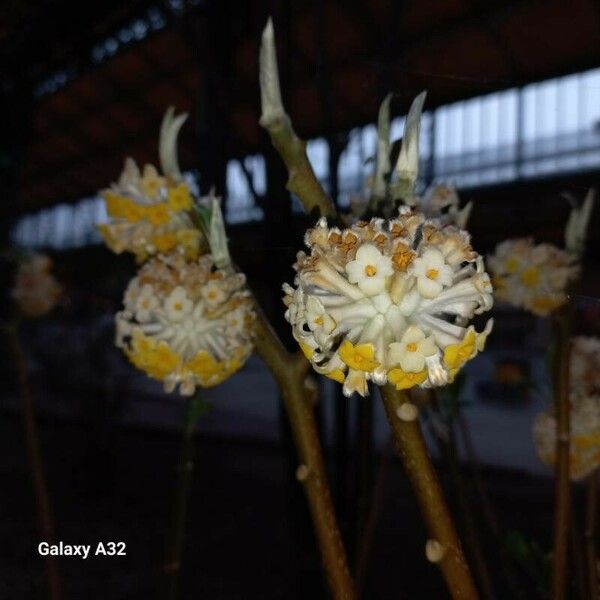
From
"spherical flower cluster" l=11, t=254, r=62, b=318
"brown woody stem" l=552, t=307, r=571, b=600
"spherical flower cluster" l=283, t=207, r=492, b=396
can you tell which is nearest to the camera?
"spherical flower cluster" l=283, t=207, r=492, b=396

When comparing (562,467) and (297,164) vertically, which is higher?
(297,164)

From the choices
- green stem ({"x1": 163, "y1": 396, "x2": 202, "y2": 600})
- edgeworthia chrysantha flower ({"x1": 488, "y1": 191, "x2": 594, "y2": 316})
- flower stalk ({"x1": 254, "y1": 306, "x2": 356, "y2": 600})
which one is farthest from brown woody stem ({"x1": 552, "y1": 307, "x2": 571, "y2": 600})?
green stem ({"x1": 163, "y1": 396, "x2": 202, "y2": 600})

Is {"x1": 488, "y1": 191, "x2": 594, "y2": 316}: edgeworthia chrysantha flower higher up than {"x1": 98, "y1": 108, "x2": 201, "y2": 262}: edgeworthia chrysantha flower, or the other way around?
{"x1": 98, "y1": 108, "x2": 201, "y2": 262}: edgeworthia chrysantha flower

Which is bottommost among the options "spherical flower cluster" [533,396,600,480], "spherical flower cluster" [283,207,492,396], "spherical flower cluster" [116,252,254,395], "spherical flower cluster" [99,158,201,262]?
"spherical flower cluster" [533,396,600,480]

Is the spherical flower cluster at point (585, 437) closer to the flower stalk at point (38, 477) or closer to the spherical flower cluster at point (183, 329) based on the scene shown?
the spherical flower cluster at point (183, 329)

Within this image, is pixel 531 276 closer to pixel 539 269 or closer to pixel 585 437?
pixel 539 269

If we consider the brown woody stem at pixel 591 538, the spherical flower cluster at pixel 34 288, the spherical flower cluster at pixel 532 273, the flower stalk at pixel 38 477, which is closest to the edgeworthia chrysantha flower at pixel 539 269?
the spherical flower cluster at pixel 532 273

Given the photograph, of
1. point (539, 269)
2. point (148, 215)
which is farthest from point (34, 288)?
point (539, 269)

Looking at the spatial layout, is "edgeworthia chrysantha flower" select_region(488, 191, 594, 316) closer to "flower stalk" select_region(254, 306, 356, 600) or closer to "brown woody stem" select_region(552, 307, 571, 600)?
"brown woody stem" select_region(552, 307, 571, 600)
